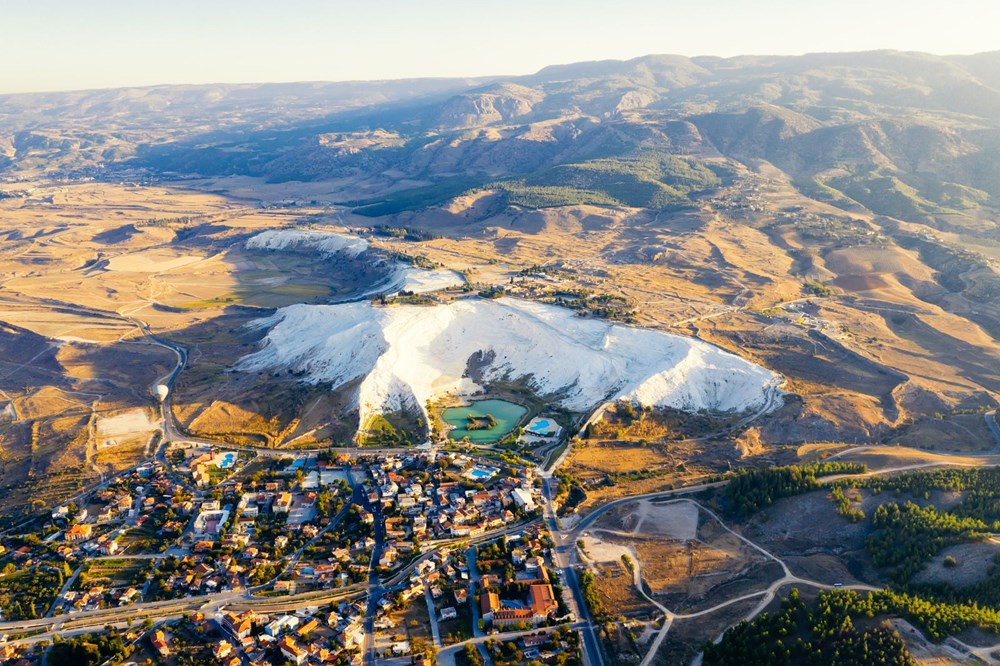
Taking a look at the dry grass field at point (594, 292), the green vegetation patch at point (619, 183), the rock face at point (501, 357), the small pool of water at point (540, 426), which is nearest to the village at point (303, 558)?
the small pool of water at point (540, 426)

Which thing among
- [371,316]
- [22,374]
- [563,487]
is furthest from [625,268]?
[22,374]

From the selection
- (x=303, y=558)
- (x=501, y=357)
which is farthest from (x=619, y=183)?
(x=303, y=558)

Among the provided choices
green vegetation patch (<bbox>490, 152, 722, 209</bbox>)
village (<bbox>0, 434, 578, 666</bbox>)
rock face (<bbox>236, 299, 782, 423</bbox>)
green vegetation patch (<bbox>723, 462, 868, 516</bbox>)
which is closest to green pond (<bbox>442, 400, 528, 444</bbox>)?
rock face (<bbox>236, 299, 782, 423</bbox>)

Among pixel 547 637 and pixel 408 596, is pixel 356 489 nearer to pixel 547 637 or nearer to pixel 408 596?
pixel 408 596

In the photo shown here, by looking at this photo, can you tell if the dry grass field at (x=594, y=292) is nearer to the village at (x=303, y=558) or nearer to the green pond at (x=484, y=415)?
the village at (x=303, y=558)

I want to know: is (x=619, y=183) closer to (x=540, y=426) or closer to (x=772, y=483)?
(x=540, y=426)

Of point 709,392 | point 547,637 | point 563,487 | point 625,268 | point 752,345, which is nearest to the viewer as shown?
point 547,637

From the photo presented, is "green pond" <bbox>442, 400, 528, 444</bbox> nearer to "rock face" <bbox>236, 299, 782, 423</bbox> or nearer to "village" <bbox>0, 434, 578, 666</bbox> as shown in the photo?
"rock face" <bbox>236, 299, 782, 423</bbox>
